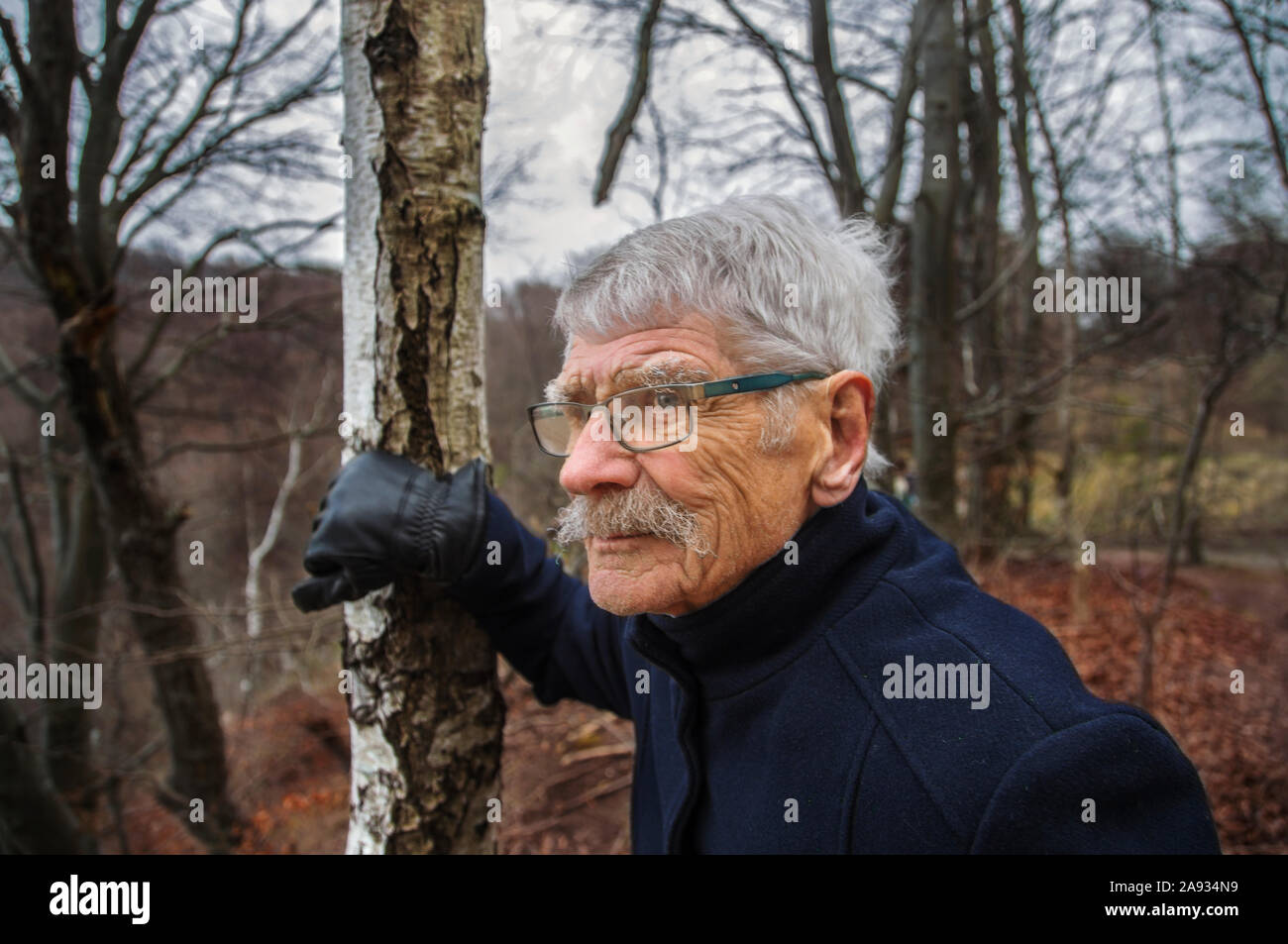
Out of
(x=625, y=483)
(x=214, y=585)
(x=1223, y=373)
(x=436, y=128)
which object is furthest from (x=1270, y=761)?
(x=214, y=585)

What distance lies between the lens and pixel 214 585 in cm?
1508

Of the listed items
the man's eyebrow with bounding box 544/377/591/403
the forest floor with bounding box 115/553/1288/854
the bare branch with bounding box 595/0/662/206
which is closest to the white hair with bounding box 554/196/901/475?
the man's eyebrow with bounding box 544/377/591/403

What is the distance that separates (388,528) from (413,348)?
45 centimetres

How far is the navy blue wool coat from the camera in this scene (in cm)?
95

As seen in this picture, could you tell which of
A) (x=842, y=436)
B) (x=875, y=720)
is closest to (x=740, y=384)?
(x=842, y=436)

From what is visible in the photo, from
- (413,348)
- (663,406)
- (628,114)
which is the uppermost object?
(628,114)

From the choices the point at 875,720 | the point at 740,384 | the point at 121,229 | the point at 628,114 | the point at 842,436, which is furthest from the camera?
the point at 121,229

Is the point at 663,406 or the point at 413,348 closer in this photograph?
the point at 663,406

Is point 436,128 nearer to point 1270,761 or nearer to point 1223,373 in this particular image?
point 1223,373

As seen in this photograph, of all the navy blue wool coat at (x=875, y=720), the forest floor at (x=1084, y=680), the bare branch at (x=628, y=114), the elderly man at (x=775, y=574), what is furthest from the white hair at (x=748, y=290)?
the forest floor at (x=1084, y=680)

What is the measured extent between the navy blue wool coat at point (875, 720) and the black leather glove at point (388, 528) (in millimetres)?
88

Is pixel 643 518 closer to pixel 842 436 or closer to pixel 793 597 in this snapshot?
pixel 793 597

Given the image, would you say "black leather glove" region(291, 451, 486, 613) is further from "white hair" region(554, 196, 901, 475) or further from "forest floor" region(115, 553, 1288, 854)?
"forest floor" region(115, 553, 1288, 854)

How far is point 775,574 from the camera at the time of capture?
4.22 feet
